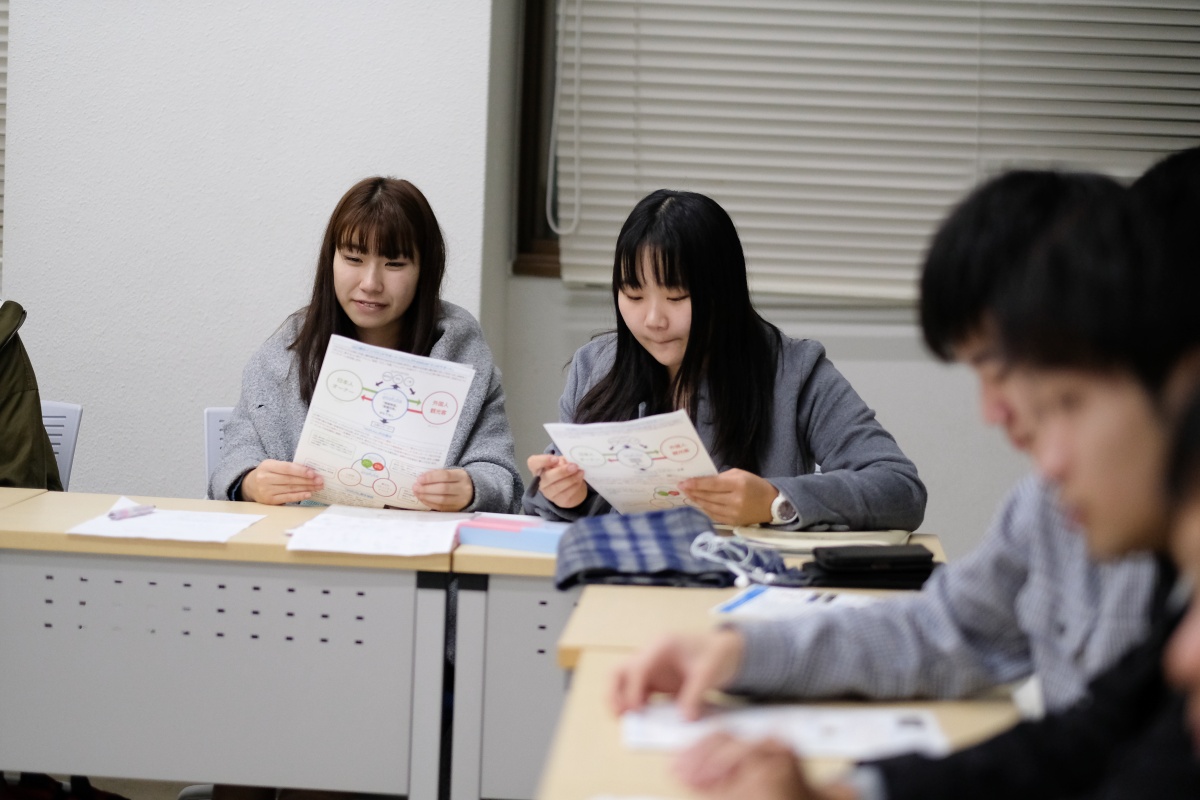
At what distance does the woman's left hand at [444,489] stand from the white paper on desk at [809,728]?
1.23 m

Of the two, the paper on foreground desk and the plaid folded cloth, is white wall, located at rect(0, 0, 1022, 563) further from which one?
the paper on foreground desk

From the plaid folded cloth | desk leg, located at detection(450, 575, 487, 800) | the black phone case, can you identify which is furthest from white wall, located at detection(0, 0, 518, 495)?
the black phone case

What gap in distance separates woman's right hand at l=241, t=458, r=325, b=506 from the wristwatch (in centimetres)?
86

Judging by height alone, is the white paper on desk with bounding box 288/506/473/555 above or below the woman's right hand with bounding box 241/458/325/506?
below

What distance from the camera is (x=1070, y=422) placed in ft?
2.52

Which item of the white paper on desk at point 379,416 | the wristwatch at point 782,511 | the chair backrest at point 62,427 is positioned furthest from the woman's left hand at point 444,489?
the chair backrest at point 62,427

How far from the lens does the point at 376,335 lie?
263cm

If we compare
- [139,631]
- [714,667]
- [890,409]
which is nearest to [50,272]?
[139,631]

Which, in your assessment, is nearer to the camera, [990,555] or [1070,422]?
[1070,422]

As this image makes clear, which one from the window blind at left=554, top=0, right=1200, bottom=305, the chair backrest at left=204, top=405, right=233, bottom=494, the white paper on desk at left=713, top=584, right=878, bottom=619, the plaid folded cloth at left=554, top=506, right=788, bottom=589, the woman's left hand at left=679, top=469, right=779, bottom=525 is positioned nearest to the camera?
the white paper on desk at left=713, top=584, right=878, bottom=619

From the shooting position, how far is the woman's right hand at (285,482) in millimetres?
2252

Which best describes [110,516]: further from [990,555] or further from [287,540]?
[990,555]

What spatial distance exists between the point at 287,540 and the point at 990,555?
1.20m

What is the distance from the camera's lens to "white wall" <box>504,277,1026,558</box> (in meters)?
3.59
